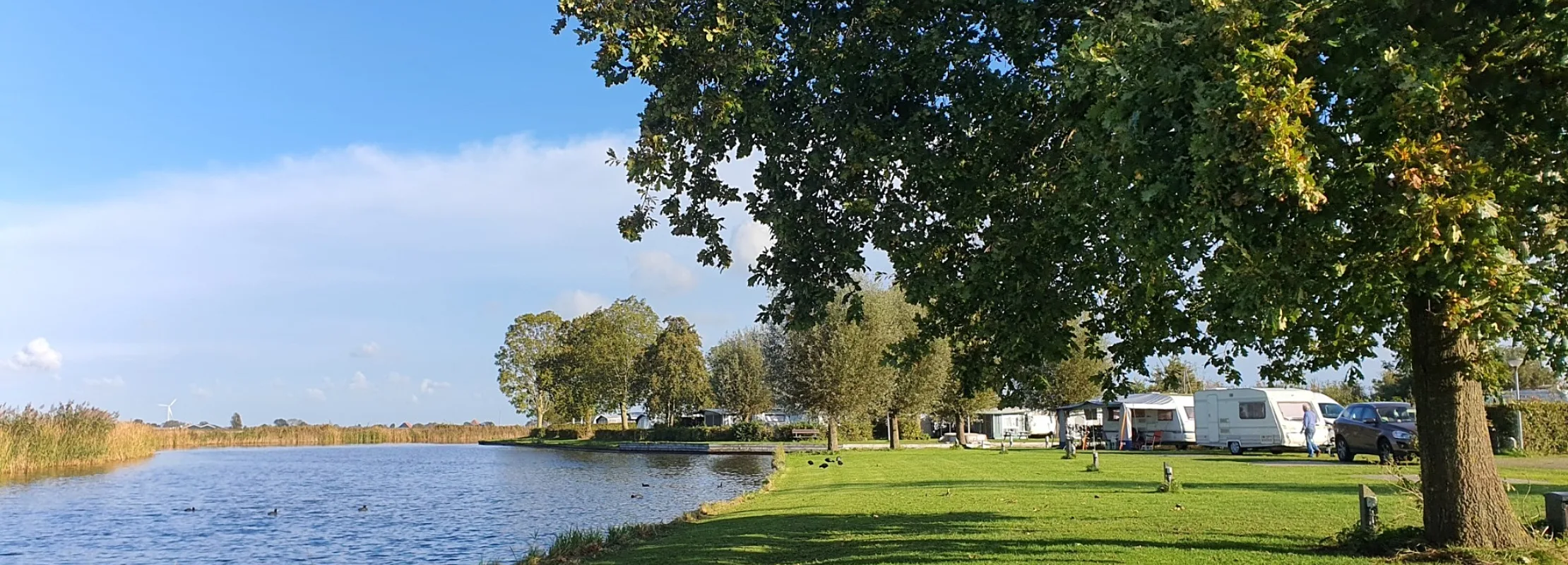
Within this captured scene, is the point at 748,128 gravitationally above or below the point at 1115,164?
above

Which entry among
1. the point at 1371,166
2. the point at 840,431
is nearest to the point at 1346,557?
the point at 1371,166

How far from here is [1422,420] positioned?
8781 mm

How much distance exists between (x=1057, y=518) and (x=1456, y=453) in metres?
5.32

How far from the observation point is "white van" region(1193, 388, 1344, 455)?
105 ft

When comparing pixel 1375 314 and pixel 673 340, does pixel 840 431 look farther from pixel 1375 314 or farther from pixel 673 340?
pixel 1375 314

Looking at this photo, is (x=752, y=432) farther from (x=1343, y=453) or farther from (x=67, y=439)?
(x=1343, y=453)

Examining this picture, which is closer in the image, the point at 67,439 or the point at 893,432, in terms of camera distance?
the point at 67,439

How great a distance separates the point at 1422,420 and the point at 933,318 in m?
5.10

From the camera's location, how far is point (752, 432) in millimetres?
60188

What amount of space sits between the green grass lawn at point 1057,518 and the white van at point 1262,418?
29.2ft

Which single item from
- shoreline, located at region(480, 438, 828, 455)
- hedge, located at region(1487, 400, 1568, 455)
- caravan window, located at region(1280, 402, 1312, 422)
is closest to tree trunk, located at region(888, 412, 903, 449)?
shoreline, located at region(480, 438, 828, 455)

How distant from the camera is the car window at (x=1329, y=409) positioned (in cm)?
3353

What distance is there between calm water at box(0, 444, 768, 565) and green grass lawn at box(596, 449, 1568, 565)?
5.57 m

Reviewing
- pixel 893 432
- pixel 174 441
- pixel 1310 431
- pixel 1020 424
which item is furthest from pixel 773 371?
pixel 174 441
